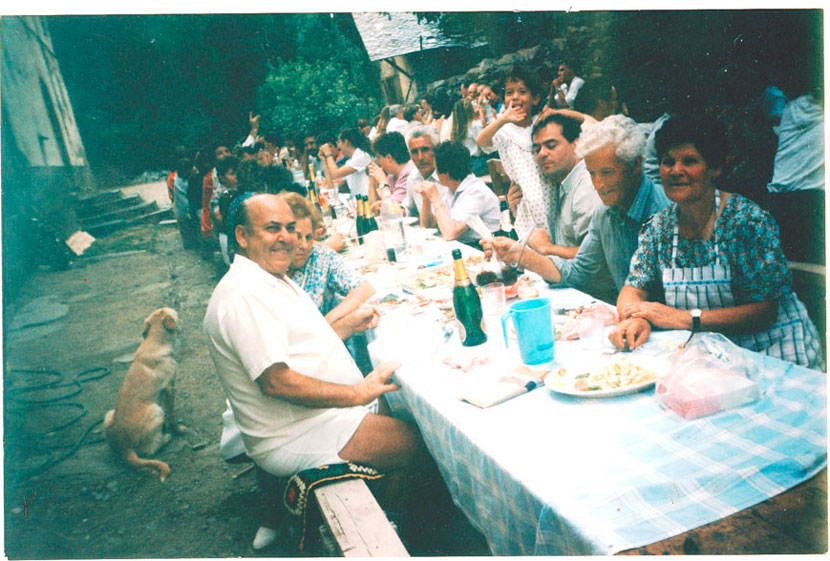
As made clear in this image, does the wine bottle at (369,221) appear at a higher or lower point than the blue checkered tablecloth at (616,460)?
higher

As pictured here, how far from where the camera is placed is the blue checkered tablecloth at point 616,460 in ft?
3.09

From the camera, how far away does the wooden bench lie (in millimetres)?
1408

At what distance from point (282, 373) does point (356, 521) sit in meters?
0.55

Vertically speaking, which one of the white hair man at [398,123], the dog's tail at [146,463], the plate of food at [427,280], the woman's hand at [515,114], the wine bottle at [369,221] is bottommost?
the dog's tail at [146,463]

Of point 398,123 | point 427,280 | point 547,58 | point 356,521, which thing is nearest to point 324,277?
point 427,280

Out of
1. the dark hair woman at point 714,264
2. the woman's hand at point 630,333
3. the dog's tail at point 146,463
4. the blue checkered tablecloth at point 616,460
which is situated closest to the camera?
the blue checkered tablecloth at point 616,460

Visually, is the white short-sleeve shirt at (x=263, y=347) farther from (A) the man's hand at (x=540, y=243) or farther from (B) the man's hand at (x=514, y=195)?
(B) the man's hand at (x=514, y=195)

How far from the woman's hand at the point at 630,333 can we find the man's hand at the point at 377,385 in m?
0.70

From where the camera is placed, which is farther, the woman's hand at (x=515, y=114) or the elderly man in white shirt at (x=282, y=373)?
the woman's hand at (x=515, y=114)

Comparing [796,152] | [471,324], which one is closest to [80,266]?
[471,324]

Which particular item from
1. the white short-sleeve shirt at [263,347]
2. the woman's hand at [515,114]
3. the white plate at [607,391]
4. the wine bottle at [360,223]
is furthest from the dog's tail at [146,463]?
the woman's hand at [515,114]

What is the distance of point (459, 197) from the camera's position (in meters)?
3.80

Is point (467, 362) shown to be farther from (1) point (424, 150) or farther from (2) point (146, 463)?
(1) point (424, 150)

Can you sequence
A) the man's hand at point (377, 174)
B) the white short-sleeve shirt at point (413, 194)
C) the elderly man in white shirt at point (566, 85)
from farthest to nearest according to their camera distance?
the man's hand at point (377, 174)
the elderly man in white shirt at point (566, 85)
the white short-sleeve shirt at point (413, 194)
